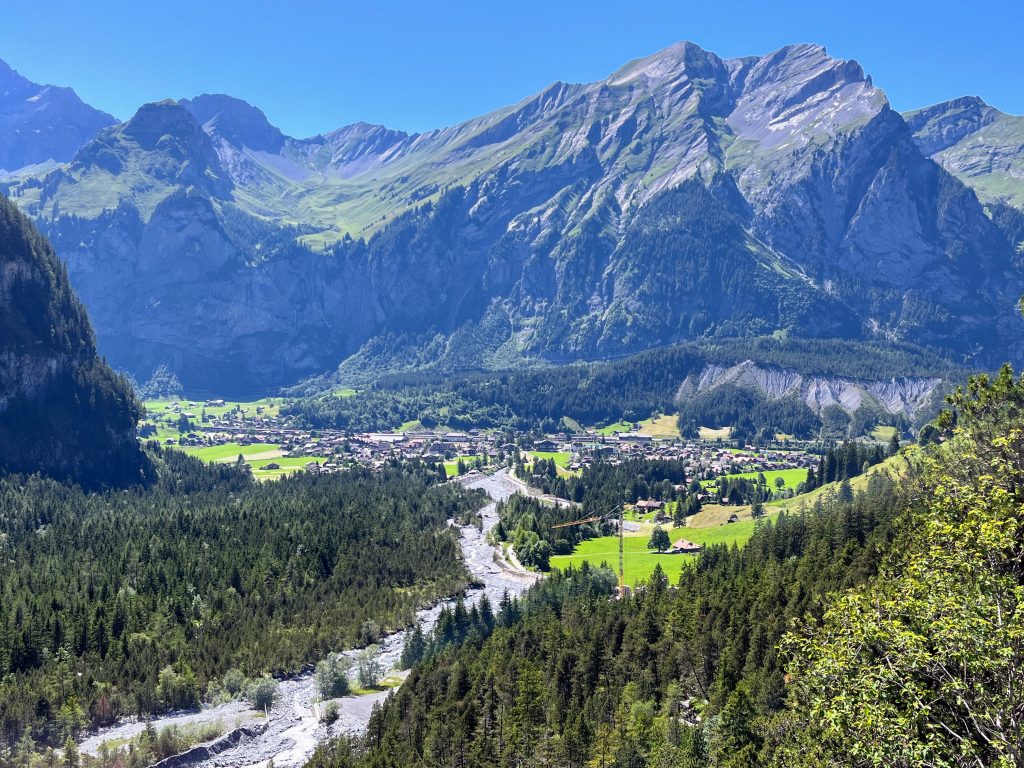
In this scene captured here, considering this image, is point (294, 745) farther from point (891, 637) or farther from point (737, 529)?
point (737, 529)

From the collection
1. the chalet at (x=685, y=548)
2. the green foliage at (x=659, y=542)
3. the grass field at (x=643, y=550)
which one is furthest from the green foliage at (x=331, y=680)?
the green foliage at (x=659, y=542)

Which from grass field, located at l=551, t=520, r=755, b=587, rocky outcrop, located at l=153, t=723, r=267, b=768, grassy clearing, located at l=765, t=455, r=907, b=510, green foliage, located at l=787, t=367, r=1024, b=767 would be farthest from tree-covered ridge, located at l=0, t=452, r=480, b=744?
green foliage, located at l=787, t=367, r=1024, b=767

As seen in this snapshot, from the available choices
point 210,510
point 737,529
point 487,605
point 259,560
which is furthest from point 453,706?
point 210,510

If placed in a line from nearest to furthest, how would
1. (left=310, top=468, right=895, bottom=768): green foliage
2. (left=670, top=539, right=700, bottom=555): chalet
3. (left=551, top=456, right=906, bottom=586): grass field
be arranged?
(left=310, top=468, right=895, bottom=768): green foliage
(left=551, top=456, right=906, bottom=586): grass field
(left=670, top=539, right=700, bottom=555): chalet

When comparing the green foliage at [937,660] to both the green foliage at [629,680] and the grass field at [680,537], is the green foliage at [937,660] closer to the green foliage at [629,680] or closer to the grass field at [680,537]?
the green foliage at [629,680]

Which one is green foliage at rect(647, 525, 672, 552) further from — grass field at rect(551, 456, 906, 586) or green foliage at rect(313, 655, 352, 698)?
green foliage at rect(313, 655, 352, 698)

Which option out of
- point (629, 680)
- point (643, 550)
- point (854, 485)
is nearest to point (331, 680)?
point (629, 680)

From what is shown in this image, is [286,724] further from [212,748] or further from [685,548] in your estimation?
[685,548]
